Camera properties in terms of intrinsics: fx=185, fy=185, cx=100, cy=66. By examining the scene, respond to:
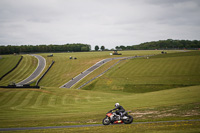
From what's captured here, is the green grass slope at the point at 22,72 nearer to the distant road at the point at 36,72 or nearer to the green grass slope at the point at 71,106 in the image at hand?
the distant road at the point at 36,72

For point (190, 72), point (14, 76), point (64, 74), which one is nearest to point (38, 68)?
point (14, 76)

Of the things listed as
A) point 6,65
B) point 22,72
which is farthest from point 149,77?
point 6,65

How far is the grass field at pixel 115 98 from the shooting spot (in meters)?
21.6

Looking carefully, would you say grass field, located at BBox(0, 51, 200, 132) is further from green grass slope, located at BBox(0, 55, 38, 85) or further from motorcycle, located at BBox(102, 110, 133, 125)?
green grass slope, located at BBox(0, 55, 38, 85)

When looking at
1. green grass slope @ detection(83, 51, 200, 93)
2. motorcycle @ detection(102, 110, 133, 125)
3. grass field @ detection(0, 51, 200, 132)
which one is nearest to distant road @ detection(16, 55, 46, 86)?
grass field @ detection(0, 51, 200, 132)

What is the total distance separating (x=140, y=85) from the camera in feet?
206

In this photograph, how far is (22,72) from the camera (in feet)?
313

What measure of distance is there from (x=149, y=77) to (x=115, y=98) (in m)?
29.1

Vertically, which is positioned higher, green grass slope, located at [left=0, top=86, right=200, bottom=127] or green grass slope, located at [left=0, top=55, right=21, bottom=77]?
green grass slope, located at [left=0, top=55, right=21, bottom=77]

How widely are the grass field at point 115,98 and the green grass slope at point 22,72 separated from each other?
1212 cm

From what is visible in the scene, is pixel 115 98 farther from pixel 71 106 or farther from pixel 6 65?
pixel 6 65

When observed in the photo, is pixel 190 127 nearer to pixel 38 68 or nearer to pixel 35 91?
pixel 35 91

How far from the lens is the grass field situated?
852 inches

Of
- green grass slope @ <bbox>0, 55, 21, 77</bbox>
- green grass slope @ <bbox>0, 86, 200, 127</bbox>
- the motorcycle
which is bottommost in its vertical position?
green grass slope @ <bbox>0, 86, 200, 127</bbox>
